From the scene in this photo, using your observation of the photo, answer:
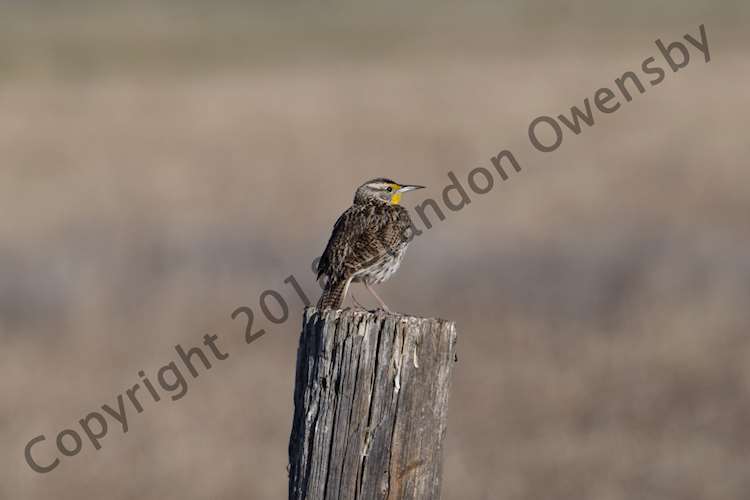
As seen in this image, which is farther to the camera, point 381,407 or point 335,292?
point 335,292

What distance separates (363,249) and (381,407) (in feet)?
8.77

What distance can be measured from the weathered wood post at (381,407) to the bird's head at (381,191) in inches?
142

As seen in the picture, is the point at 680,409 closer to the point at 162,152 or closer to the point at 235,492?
the point at 235,492

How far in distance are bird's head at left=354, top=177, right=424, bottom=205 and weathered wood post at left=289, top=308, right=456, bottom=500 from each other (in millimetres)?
3602

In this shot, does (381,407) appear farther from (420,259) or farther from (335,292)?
(420,259)

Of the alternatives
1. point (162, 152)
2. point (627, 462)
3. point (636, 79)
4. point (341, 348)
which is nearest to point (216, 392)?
point (627, 462)

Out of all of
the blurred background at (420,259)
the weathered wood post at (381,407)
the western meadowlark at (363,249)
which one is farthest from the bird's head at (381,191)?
the weathered wood post at (381,407)

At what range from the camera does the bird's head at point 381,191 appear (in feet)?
27.6

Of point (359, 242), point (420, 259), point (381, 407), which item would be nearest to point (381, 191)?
point (359, 242)

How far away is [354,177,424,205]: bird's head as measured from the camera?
8.41 metres

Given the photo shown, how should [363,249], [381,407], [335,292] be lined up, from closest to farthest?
1. [381,407]
2. [335,292]
3. [363,249]

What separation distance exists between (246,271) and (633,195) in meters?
6.60

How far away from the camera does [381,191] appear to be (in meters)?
8.47

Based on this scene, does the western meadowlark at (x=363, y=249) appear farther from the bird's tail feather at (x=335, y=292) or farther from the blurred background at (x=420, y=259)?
the blurred background at (x=420, y=259)
